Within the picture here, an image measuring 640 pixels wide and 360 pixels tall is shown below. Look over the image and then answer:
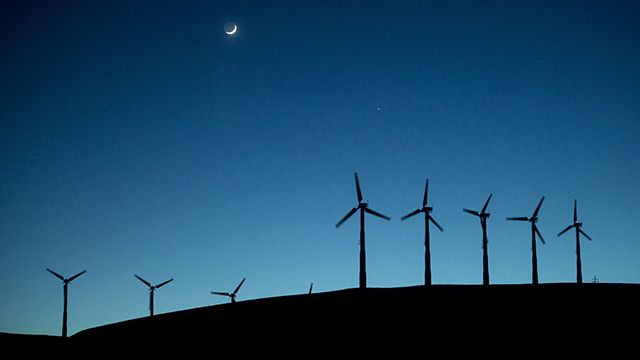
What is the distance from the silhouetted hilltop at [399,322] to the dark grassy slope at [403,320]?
81 millimetres

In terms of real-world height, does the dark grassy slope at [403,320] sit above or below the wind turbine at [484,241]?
below

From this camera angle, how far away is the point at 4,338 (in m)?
118

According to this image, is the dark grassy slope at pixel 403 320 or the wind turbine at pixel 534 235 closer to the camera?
the dark grassy slope at pixel 403 320

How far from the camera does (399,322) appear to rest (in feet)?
195

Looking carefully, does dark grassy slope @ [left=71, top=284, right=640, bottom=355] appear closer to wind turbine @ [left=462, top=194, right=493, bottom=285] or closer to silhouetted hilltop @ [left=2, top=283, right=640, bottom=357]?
silhouetted hilltop @ [left=2, top=283, right=640, bottom=357]

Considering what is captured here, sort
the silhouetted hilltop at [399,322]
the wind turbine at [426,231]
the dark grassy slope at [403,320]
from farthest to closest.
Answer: the wind turbine at [426,231], the dark grassy slope at [403,320], the silhouetted hilltop at [399,322]

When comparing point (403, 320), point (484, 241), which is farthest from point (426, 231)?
point (403, 320)

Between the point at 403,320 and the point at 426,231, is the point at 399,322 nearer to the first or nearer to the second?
the point at 403,320

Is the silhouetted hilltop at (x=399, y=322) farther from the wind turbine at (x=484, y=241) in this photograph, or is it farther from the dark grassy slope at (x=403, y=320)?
the wind turbine at (x=484, y=241)

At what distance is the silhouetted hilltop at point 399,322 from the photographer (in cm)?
5266

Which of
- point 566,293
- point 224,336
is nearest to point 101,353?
point 224,336

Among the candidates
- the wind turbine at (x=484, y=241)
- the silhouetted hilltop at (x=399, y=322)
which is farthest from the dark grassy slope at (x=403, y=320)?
the wind turbine at (x=484, y=241)

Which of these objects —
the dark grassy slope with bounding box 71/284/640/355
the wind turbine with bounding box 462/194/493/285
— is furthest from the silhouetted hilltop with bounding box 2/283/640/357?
the wind turbine with bounding box 462/194/493/285

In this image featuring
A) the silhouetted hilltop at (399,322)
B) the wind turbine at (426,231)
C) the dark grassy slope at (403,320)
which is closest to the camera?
the silhouetted hilltop at (399,322)
